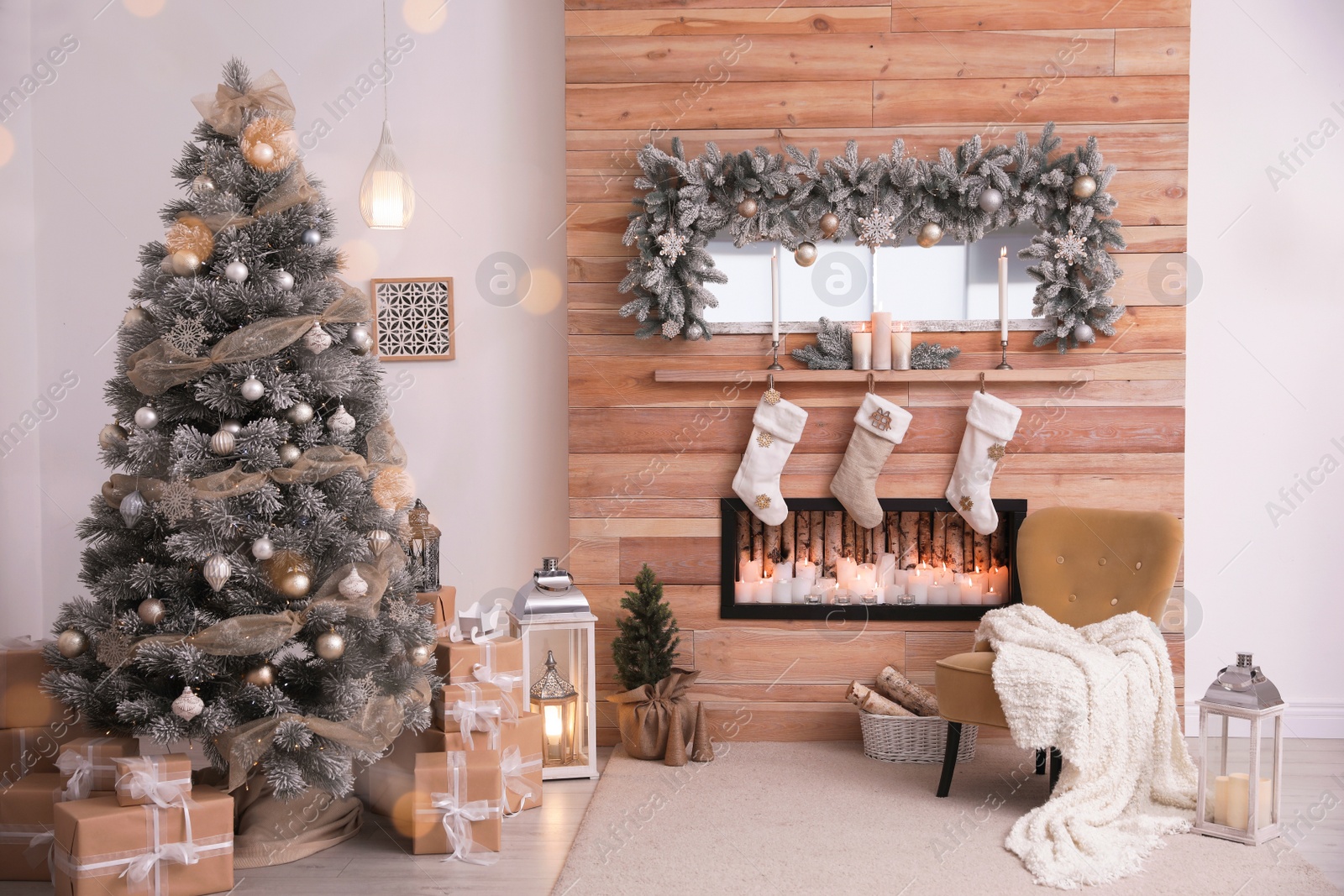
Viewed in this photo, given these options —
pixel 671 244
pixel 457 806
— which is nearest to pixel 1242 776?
pixel 457 806

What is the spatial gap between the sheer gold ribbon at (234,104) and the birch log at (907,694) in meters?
2.54

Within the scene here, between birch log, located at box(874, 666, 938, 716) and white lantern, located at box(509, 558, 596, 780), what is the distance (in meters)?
1.00

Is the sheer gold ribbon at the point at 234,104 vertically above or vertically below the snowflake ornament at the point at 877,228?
above

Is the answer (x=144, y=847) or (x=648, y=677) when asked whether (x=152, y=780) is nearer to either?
(x=144, y=847)

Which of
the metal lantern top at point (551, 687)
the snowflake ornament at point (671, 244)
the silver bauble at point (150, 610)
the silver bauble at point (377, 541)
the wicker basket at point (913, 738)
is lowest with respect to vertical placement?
the wicker basket at point (913, 738)

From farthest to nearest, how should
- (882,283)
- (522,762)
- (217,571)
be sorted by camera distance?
(882,283) < (522,762) < (217,571)

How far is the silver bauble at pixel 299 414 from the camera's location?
7.68 feet

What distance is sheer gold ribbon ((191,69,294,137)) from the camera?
7.81 feet

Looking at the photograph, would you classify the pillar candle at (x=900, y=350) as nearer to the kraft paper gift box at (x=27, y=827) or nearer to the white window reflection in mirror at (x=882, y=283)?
the white window reflection in mirror at (x=882, y=283)

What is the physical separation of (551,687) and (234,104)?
1.89 m

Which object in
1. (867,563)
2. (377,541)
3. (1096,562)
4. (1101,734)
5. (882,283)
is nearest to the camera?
(377,541)

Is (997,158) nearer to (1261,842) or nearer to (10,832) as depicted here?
(1261,842)

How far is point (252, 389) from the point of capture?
2.27 metres

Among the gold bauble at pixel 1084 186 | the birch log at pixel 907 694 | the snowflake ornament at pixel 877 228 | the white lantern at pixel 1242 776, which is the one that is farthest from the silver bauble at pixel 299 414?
the gold bauble at pixel 1084 186
